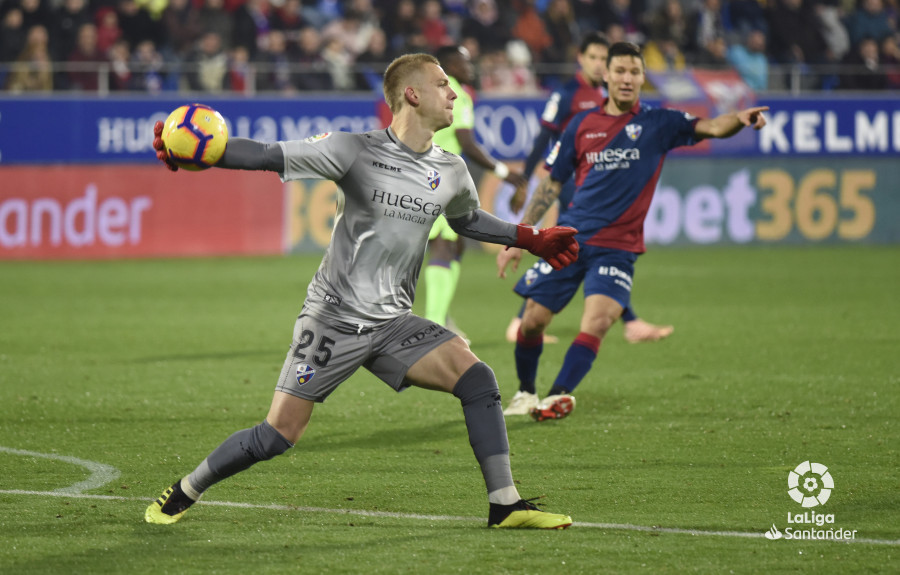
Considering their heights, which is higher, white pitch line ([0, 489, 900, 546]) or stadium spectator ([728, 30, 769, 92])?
stadium spectator ([728, 30, 769, 92])

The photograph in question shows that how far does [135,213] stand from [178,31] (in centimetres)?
272

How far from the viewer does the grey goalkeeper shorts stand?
5141 millimetres

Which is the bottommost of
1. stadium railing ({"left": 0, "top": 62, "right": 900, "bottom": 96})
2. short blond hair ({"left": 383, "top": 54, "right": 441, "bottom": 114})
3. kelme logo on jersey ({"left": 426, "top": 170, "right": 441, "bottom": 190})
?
kelme logo on jersey ({"left": 426, "top": 170, "right": 441, "bottom": 190})

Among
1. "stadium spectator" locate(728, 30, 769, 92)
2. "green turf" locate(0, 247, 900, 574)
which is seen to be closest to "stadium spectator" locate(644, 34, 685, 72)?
Result: "stadium spectator" locate(728, 30, 769, 92)

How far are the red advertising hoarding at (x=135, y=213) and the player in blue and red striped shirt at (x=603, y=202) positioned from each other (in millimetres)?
10615

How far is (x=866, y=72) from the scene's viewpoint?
68.4ft

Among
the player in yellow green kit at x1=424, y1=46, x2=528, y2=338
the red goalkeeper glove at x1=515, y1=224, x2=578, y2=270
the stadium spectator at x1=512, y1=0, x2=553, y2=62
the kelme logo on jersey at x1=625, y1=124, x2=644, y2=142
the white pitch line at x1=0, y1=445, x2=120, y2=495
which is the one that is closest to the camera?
the red goalkeeper glove at x1=515, y1=224, x2=578, y2=270

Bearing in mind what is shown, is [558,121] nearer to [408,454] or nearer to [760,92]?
[408,454]

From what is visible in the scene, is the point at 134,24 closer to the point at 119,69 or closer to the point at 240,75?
the point at 119,69

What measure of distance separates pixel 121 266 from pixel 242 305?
180 inches

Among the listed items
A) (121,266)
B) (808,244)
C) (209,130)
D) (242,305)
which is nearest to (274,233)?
(121,266)

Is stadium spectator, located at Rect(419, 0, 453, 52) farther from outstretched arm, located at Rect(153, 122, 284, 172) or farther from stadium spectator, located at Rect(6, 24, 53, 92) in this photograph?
outstretched arm, located at Rect(153, 122, 284, 172)

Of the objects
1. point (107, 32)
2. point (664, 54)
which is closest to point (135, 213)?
point (107, 32)

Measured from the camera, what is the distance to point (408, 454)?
22.2ft
